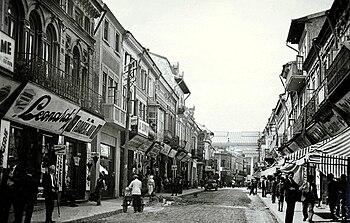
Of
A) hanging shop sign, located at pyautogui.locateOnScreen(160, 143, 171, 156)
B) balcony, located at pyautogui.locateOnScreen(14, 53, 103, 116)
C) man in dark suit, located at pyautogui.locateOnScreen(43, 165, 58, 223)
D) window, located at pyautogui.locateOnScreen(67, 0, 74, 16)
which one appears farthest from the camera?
hanging shop sign, located at pyautogui.locateOnScreen(160, 143, 171, 156)

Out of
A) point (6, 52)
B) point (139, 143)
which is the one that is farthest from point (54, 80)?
point (139, 143)

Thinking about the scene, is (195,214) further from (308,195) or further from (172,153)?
(172,153)

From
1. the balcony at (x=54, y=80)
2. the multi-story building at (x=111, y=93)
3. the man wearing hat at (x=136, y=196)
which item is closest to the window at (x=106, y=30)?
the multi-story building at (x=111, y=93)

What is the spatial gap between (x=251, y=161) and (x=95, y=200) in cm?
12715

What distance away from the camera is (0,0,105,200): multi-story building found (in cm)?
1873

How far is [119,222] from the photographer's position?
19.4 meters

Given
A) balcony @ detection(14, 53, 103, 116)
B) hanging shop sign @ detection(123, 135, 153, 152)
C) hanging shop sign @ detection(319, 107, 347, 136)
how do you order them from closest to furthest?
balcony @ detection(14, 53, 103, 116) → hanging shop sign @ detection(319, 107, 347, 136) → hanging shop sign @ detection(123, 135, 153, 152)

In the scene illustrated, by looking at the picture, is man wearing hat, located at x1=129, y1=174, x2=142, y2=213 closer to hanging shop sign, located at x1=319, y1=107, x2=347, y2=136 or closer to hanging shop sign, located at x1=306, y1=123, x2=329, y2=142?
hanging shop sign, located at x1=319, y1=107, x2=347, y2=136

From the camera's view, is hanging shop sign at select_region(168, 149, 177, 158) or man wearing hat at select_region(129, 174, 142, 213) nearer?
man wearing hat at select_region(129, 174, 142, 213)

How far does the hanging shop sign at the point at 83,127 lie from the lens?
83.4 feet

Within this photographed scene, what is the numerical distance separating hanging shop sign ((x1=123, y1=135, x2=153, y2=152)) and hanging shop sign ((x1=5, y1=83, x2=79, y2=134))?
45.9 feet

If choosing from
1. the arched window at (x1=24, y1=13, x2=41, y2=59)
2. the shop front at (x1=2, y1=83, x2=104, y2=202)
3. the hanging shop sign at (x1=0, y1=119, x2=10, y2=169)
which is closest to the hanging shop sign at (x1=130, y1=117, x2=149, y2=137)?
the shop front at (x1=2, y1=83, x2=104, y2=202)

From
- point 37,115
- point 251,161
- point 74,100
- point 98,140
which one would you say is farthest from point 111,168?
point 251,161

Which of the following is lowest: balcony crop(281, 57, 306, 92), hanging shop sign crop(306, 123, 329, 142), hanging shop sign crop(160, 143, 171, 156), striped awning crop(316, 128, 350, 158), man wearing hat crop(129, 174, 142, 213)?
man wearing hat crop(129, 174, 142, 213)
